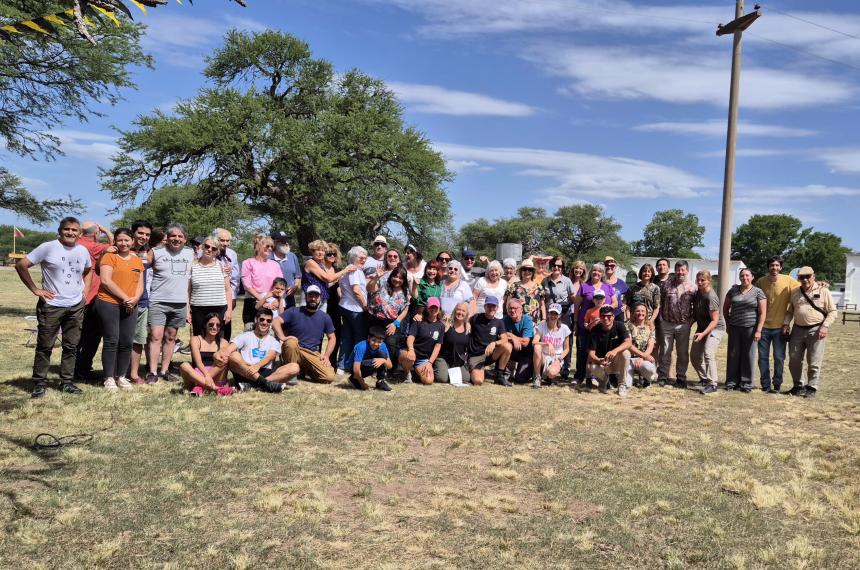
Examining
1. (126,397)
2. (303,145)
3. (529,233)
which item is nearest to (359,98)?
(303,145)

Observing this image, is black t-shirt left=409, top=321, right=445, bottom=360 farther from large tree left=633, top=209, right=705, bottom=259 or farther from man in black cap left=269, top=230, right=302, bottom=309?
large tree left=633, top=209, right=705, bottom=259

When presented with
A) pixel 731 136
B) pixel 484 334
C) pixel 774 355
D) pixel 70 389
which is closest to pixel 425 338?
pixel 484 334

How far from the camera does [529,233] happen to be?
69.9 metres

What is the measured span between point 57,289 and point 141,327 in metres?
1.19

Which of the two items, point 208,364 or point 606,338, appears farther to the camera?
point 606,338

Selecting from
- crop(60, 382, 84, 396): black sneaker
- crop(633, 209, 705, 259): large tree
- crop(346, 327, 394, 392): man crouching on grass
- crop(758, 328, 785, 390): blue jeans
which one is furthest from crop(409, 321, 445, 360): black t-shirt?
crop(633, 209, 705, 259): large tree

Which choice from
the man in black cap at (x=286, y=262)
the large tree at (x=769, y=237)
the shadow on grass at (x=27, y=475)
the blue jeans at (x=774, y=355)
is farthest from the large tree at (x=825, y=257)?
the shadow on grass at (x=27, y=475)

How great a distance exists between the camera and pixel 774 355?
855cm

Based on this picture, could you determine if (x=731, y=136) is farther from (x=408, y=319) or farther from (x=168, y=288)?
(x=168, y=288)

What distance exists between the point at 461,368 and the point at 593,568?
535 centimetres

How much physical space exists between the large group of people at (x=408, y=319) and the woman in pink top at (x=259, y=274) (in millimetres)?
15

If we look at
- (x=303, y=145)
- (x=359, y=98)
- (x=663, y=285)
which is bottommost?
(x=663, y=285)

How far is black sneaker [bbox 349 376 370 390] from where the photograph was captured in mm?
7766

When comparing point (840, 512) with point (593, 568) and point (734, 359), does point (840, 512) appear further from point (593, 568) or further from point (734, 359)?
point (734, 359)
